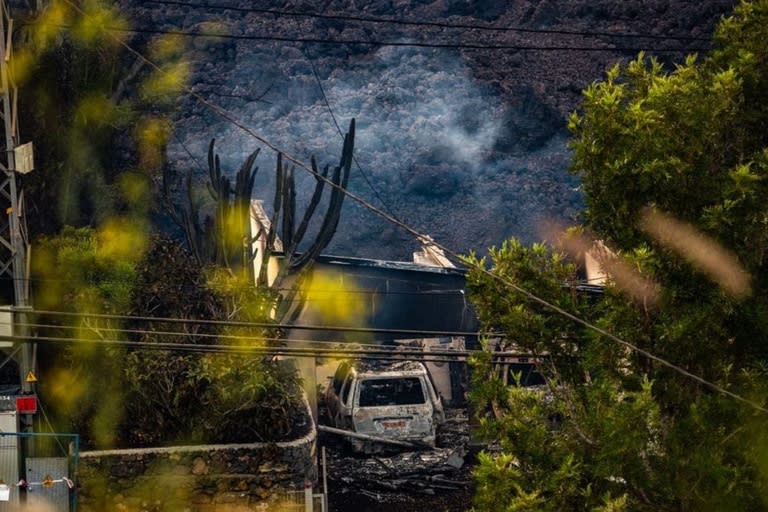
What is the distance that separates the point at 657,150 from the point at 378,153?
30218 mm

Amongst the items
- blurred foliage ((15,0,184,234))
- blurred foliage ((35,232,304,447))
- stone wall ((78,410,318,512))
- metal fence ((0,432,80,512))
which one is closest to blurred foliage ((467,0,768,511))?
stone wall ((78,410,318,512))

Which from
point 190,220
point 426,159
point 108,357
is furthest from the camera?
point 426,159

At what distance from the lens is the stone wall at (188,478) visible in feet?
48.5

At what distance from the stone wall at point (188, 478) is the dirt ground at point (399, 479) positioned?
1.74 m

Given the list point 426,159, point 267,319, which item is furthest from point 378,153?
point 267,319

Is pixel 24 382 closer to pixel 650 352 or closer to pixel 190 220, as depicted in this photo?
pixel 190 220

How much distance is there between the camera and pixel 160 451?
1490 cm

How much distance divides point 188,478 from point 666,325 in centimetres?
797

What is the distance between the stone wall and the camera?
582 inches

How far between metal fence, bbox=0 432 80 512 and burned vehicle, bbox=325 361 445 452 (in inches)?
205

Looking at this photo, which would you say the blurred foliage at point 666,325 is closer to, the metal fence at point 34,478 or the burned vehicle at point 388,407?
the metal fence at point 34,478

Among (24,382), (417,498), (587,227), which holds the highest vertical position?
(587,227)

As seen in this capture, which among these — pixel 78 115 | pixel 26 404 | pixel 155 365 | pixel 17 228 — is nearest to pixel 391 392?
pixel 155 365

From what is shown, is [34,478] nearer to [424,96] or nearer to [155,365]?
[155,365]
